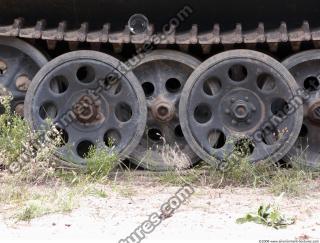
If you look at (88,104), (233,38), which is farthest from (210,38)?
(88,104)

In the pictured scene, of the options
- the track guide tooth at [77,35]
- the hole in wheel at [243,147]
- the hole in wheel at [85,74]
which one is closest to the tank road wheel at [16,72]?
the hole in wheel at [85,74]

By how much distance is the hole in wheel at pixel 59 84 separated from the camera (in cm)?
676

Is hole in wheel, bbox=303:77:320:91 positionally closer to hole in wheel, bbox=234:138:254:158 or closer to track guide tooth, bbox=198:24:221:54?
hole in wheel, bbox=234:138:254:158

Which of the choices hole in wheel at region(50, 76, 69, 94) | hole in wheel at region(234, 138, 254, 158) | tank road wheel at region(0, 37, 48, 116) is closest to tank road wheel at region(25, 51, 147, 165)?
hole in wheel at region(50, 76, 69, 94)

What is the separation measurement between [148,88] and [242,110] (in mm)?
1036

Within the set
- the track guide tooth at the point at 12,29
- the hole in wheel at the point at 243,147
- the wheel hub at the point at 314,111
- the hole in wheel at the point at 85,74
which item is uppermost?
the track guide tooth at the point at 12,29

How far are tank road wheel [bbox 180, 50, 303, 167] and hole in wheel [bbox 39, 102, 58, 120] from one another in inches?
47.9

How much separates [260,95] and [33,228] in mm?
2642

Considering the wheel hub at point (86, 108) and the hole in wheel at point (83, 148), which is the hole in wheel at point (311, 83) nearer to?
the wheel hub at point (86, 108)

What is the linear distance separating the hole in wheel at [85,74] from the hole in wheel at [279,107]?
68.8 inches

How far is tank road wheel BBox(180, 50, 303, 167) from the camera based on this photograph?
21.2 ft

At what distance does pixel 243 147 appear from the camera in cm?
654

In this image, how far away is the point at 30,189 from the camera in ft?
20.0

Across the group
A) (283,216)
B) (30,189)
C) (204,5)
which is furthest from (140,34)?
(283,216)
